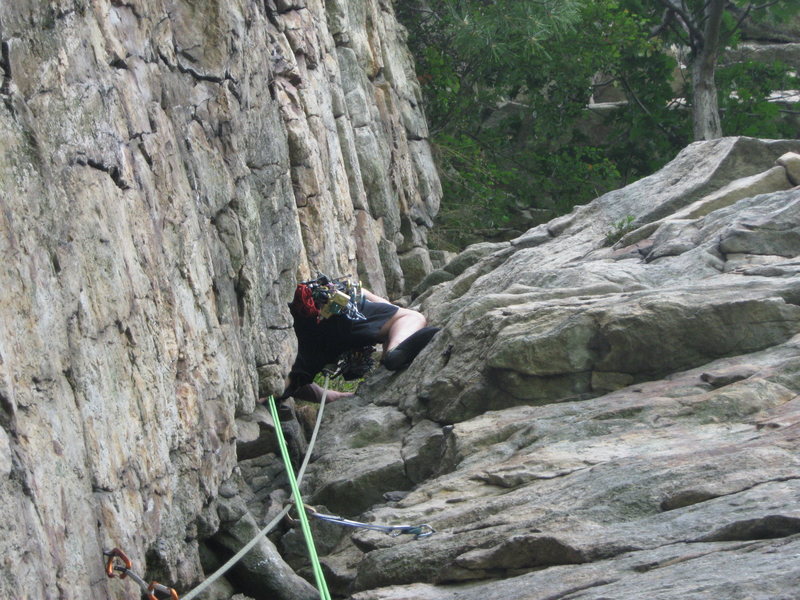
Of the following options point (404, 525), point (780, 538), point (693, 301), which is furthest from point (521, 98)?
point (780, 538)

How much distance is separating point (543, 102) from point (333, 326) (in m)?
12.2

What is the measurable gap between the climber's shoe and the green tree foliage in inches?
324

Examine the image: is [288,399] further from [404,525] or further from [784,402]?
[784,402]

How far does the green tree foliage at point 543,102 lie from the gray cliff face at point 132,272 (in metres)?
8.96

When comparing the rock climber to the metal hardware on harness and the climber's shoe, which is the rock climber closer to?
the climber's shoe

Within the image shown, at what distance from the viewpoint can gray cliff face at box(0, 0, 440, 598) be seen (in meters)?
3.60

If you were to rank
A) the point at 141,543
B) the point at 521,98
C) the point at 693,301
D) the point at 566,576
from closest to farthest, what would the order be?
the point at 566,576
the point at 141,543
the point at 693,301
the point at 521,98

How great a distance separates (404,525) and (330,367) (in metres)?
3.97

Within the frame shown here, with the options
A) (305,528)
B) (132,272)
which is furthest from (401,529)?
(132,272)

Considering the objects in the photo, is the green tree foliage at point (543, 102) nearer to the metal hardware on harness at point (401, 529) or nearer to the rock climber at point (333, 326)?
the rock climber at point (333, 326)

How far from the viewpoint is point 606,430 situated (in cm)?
564

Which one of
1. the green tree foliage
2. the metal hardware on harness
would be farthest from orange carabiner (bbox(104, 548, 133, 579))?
the green tree foliage

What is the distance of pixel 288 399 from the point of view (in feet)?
28.3

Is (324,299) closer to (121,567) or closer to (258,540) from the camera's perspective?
(258,540)
